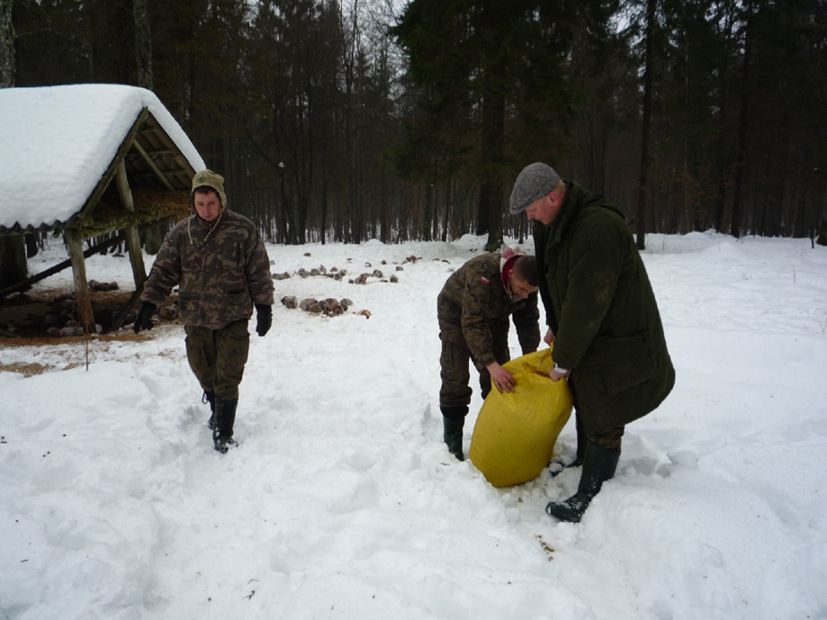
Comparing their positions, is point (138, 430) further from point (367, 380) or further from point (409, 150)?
point (409, 150)

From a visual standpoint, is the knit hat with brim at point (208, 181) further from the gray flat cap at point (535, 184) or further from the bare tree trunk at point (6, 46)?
the bare tree trunk at point (6, 46)

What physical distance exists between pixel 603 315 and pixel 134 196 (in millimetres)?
9298

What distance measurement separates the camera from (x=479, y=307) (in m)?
2.83

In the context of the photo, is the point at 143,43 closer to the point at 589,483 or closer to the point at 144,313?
the point at 144,313

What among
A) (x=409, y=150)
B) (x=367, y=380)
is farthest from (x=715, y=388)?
(x=409, y=150)

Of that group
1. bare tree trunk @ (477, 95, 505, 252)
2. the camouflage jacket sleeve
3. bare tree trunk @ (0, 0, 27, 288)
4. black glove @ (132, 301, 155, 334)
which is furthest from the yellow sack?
bare tree trunk @ (477, 95, 505, 252)

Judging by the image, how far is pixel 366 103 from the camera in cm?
2250

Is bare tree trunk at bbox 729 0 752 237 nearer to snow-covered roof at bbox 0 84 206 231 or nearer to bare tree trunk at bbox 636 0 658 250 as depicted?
bare tree trunk at bbox 636 0 658 250

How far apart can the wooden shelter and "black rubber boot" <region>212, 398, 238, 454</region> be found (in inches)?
162

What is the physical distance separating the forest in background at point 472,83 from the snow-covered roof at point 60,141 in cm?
381

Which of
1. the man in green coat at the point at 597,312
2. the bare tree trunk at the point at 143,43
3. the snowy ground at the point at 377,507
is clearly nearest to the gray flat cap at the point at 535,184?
the man in green coat at the point at 597,312

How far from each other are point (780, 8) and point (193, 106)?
22.6 meters

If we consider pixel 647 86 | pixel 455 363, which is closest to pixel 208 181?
pixel 455 363

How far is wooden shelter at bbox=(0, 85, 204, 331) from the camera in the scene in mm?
5740
